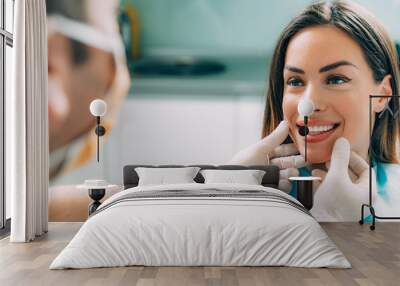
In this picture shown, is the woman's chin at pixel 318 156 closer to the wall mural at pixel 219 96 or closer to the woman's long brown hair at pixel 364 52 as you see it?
the wall mural at pixel 219 96

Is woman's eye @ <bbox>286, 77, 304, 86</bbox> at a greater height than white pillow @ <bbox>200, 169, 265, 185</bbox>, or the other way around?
woman's eye @ <bbox>286, 77, 304, 86</bbox>

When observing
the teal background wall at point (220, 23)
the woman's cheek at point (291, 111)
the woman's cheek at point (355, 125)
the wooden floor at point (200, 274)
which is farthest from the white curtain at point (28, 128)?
the woman's cheek at point (355, 125)

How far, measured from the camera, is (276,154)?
292 inches

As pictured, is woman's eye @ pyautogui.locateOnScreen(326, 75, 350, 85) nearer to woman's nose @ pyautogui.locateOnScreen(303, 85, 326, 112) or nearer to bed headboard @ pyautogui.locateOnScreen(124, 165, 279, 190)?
woman's nose @ pyautogui.locateOnScreen(303, 85, 326, 112)

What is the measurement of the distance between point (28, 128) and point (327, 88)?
3630 millimetres

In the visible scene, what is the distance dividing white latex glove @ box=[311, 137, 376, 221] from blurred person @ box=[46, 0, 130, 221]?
269 centimetres

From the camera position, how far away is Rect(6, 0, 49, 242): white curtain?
5918 millimetres

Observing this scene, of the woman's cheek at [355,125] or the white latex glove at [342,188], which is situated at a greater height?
the woman's cheek at [355,125]

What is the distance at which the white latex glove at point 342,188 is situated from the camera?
737cm

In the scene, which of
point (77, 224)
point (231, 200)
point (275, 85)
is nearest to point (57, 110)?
point (77, 224)

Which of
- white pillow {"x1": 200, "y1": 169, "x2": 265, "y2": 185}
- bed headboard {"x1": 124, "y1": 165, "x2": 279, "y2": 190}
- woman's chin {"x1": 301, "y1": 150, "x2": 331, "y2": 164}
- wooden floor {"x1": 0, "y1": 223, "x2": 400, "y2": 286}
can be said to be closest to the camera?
wooden floor {"x1": 0, "y1": 223, "x2": 400, "y2": 286}

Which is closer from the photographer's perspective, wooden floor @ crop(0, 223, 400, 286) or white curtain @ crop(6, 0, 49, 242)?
wooden floor @ crop(0, 223, 400, 286)

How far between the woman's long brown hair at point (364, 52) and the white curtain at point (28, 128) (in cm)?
280

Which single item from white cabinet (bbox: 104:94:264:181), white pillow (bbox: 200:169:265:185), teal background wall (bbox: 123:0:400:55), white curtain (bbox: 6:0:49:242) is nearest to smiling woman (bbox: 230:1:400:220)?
teal background wall (bbox: 123:0:400:55)
